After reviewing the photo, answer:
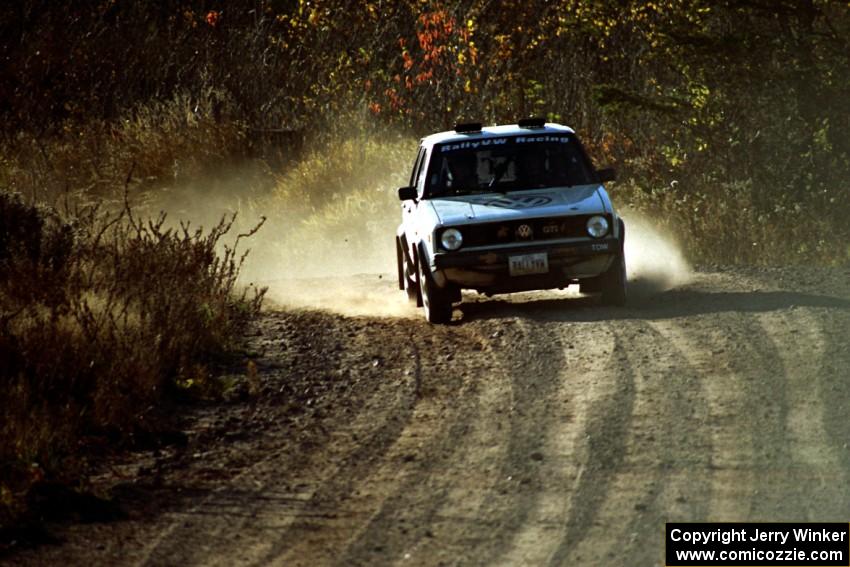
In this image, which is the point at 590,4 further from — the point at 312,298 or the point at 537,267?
the point at 537,267

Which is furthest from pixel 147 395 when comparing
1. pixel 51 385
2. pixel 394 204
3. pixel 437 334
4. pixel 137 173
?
pixel 137 173

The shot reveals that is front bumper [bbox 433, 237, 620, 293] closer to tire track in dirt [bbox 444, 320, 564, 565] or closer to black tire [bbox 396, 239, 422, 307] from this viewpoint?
tire track in dirt [bbox 444, 320, 564, 565]

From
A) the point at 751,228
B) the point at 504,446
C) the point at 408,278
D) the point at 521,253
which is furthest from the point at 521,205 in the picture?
the point at 751,228

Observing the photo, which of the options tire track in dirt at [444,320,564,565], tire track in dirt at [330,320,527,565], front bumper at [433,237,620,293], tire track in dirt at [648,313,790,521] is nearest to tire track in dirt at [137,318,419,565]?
tire track in dirt at [330,320,527,565]

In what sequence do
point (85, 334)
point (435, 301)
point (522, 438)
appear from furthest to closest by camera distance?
point (435, 301), point (85, 334), point (522, 438)

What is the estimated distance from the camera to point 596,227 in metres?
13.6

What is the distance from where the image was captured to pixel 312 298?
55.2 ft

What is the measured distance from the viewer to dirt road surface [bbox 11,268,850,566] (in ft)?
23.6

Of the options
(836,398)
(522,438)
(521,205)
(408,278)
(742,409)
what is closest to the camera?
(522,438)

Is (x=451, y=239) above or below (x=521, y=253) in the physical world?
above

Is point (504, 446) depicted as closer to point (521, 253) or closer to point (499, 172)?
point (521, 253)

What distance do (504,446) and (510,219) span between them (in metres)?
4.85

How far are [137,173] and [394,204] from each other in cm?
510

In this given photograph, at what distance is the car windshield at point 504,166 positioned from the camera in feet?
46.8
